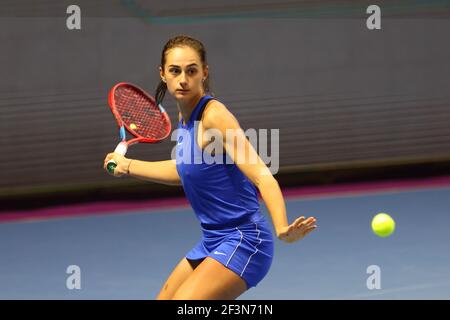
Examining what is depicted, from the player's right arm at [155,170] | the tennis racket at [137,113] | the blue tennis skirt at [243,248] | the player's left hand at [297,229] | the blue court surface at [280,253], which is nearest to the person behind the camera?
the player's left hand at [297,229]

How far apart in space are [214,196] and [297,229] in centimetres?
56

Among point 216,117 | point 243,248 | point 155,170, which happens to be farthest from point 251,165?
point 155,170

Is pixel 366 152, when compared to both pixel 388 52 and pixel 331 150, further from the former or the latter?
pixel 388 52

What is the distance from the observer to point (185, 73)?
3908 millimetres

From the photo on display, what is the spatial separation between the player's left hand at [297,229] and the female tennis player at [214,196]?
0.26m

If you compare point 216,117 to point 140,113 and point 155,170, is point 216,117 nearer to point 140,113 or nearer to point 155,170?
point 155,170

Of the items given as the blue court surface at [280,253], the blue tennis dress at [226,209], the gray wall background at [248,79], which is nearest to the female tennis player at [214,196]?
the blue tennis dress at [226,209]

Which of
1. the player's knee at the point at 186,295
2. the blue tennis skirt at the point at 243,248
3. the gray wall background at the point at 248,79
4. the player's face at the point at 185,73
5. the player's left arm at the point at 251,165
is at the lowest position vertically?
the player's knee at the point at 186,295

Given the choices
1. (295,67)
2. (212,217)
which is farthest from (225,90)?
(212,217)

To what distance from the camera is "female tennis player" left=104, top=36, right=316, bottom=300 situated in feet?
12.2

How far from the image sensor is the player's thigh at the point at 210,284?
3.67 m

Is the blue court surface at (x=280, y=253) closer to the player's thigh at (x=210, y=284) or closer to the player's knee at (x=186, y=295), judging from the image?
the player's thigh at (x=210, y=284)

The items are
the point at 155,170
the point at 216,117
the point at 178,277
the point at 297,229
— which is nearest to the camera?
the point at 297,229
